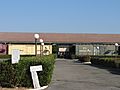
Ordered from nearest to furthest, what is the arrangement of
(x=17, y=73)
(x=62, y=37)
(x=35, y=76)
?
(x=17, y=73), (x=35, y=76), (x=62, y=37)

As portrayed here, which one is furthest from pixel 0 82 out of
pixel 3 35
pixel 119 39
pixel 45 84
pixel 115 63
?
pixel 119 39

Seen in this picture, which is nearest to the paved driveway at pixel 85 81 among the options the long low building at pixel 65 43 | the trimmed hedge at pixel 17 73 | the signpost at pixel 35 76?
the signpost at pixel 35 76

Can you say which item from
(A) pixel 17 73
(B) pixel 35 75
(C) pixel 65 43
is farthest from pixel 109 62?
(C) pixel 65 43

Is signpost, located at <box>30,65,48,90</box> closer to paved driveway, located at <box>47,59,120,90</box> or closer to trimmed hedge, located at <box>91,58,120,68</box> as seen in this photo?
paved driveway, located at <box>47,59,120,90</box>

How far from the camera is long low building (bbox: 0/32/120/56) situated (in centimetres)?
7166

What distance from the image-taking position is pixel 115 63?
34312 mm

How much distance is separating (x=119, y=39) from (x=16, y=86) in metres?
72.1

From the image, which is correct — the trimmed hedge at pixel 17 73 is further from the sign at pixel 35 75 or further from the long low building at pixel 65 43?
the long low building at pixel 65 43

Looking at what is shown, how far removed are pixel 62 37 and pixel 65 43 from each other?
3.98m

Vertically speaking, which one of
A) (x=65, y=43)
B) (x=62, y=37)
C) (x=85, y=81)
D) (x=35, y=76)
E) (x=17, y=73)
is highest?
(x=62, y=37)

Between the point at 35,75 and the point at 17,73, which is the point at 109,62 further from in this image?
the point at 17,73

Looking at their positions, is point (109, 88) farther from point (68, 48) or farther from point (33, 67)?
point (68, 48)

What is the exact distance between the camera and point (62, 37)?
84.5 meters

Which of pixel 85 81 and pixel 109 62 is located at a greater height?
pixel 109 62
